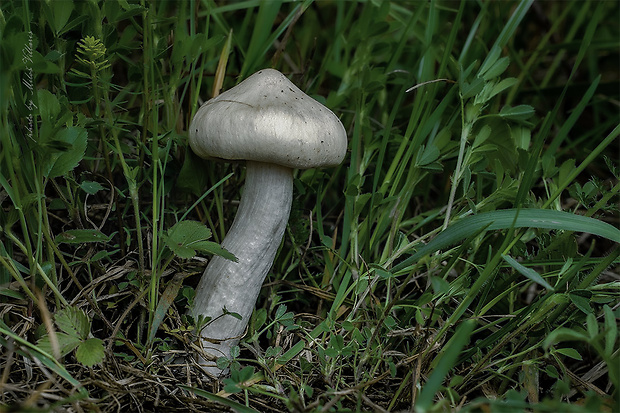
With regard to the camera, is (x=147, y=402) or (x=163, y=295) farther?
(x=163, y=295)

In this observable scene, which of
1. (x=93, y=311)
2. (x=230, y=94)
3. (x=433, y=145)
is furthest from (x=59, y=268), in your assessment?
(x=433, y=145)

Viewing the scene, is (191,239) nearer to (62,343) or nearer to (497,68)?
(62,343)

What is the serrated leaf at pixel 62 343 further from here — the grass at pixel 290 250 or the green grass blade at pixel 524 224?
the green grass blade at pixel 524 224

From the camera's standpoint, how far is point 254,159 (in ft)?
4.93

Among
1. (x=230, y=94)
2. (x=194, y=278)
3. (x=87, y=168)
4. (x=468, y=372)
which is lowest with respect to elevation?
(x=468, y=372)

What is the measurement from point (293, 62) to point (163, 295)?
4.62ft

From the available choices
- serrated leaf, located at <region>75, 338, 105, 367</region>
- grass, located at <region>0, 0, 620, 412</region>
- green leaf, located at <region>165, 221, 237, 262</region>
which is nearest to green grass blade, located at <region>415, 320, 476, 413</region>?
grass, located at <region>0, 0, 620, 412</region>

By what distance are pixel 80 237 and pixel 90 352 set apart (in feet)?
1.15

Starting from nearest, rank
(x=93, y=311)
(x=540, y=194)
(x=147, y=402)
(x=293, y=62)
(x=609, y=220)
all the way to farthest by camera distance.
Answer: (x=147, y=402), (x=93, y=311), (x=609, y=220), (x=540, y=194), (x=293, y=62)

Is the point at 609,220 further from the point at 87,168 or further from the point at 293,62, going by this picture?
the point at 87,168

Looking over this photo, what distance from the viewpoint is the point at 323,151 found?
1.52 meters

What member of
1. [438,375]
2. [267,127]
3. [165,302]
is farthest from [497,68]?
[165,302]

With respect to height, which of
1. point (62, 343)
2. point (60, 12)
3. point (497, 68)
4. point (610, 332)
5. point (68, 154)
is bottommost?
point (62, 343)

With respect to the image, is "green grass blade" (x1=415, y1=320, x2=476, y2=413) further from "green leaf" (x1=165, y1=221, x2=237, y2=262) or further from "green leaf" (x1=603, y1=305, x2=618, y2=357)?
"green leaf" (x1=165, y1=221, x2=237, y2=262)
